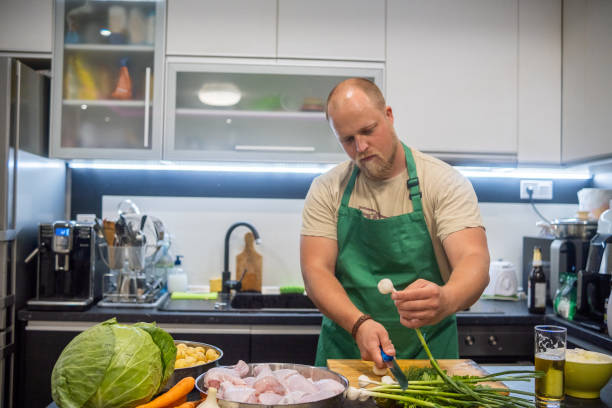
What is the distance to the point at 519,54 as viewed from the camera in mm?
2631

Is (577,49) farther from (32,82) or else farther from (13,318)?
(13,318)

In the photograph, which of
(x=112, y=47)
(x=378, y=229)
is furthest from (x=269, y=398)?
(x=112, y=47)

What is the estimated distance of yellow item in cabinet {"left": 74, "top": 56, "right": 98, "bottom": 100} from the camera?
2576mm

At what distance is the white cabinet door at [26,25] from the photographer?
2514mm

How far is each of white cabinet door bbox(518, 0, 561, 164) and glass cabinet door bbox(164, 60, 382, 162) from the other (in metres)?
0.75

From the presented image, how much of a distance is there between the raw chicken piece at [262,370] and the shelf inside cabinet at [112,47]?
1.94 metres

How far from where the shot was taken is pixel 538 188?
2959 mm

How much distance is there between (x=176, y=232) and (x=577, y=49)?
224 cm

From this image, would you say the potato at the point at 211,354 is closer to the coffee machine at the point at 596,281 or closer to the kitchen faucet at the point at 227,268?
the kitchen faucet at the point at 227,268

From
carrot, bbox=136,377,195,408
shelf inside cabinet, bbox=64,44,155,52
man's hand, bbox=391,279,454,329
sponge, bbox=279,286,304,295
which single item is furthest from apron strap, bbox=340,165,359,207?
shelf inside cabinet, bbox=64,44,155,52

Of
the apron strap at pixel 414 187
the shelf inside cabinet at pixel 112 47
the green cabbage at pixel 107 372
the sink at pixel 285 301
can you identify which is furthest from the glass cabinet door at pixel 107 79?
the green cabbage at pixel 107 372

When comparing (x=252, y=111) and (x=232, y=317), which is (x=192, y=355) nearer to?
(x=232, y=317)

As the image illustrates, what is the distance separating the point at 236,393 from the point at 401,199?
1030mm

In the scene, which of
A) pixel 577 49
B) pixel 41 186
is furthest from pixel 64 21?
pixel 577 49
